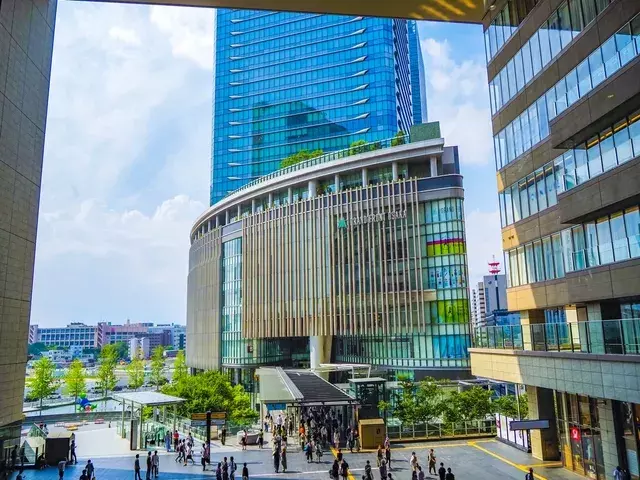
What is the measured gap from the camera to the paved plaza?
2405 cm

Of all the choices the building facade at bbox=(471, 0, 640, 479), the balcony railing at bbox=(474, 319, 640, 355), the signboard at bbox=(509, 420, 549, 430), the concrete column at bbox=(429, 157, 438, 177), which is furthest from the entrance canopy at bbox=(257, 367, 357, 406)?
the concrete column at bbox=(429, 157, 438, 177)

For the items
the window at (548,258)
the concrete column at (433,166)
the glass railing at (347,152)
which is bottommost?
the window at (548,258)

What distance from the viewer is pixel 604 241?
19.2 m

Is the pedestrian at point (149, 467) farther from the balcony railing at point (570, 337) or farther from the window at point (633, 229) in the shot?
the window at point (633, 229)

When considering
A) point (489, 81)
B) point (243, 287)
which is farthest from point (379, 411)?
point (243, 287)

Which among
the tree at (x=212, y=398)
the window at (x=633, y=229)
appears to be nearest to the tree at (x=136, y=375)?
the tree at (x=212, y=398)

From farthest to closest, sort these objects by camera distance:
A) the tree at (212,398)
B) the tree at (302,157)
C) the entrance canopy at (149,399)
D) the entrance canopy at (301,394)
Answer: the tree at (302,157), the tree at (212,398), the entrance canopy at (149,399), the entrance canopy at (301,394)

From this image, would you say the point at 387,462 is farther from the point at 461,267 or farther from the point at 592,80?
the point at 461,267

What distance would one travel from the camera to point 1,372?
19000 millimetres

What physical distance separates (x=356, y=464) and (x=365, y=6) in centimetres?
2341

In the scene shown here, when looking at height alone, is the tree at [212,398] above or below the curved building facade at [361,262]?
below

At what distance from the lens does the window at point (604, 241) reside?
18839 millimetres

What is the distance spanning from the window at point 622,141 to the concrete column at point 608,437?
957cm

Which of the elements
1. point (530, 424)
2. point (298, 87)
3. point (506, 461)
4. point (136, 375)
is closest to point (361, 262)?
point (506, 461)
